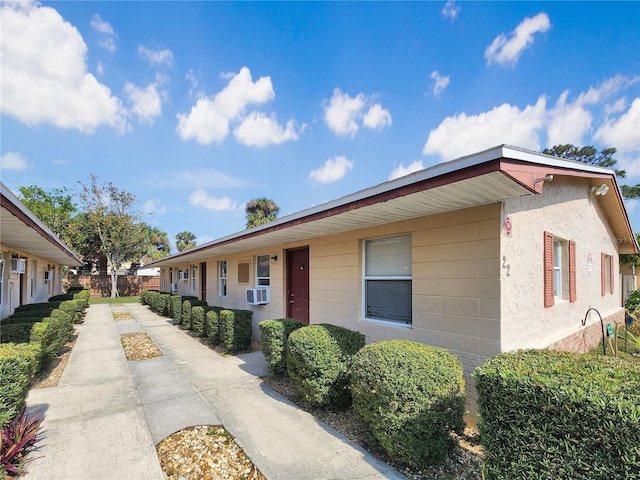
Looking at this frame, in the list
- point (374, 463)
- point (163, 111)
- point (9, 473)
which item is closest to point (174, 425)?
point (9, 473)

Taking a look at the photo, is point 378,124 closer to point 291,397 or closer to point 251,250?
point 251,250

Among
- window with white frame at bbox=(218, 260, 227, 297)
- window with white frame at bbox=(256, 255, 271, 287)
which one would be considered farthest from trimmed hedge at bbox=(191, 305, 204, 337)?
window with white frame at bbox=(218, 260, 227, 297)

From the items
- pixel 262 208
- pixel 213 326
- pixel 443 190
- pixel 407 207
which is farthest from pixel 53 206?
pixel 443 190

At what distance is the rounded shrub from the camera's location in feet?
9.00

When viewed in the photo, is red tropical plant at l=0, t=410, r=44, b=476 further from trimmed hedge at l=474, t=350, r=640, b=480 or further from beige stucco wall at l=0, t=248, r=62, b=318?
beige stucco wall at l=0, t=248, r=62, b=318

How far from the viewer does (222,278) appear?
12.0 metres

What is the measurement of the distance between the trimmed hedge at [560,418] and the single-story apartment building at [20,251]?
4.62 metres

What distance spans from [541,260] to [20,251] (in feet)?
41.5

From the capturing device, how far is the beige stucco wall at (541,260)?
386 cm

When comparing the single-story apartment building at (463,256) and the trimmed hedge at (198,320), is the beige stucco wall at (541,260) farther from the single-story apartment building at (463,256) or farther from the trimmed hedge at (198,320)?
the trimmed hedge at (198,320)

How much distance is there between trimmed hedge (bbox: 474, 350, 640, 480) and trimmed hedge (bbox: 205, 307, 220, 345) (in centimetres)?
680

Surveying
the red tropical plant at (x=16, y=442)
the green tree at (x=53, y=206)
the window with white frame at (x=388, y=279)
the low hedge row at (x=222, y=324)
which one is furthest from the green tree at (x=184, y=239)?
the red tropical plant at (x=16, y=442)

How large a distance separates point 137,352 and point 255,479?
6217 millimetres

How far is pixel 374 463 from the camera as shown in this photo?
2.96 meters
